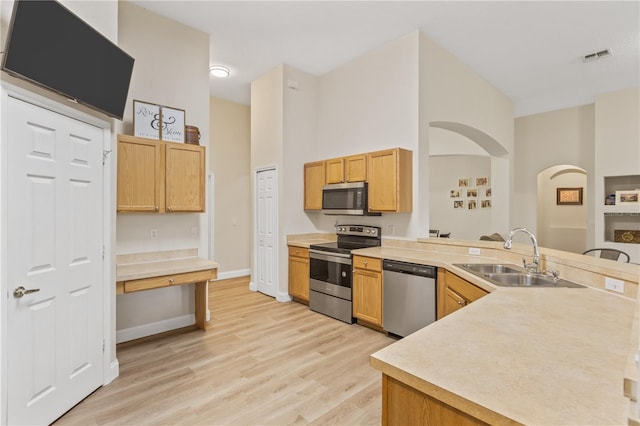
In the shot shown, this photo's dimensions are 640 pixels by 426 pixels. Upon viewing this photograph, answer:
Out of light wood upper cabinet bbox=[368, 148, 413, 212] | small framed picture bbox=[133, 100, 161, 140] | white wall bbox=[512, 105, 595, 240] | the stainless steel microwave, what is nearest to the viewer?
small framed picture bbox=[133, 100, 161, 140]

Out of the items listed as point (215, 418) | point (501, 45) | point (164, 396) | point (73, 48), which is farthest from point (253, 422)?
point (501, 45)

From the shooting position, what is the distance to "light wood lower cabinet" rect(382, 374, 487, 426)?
959 millimetres

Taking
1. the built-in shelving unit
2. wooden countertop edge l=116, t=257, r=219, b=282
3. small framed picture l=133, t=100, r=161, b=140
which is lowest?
wooden countertop edge l=116, t=257, r=219, b=282

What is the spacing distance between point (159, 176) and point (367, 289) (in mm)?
2626

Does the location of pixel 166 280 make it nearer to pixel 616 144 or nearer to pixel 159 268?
pixel 159 268

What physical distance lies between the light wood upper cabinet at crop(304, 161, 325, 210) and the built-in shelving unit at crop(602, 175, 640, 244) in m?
4.90

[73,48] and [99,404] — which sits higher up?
[73,48]

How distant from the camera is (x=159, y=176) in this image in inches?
129

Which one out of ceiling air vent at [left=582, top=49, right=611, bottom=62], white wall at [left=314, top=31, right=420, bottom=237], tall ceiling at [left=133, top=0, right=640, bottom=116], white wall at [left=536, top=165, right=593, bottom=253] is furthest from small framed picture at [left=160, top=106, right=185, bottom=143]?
white wall at [left=536, top=165, right=593, bottom=253]

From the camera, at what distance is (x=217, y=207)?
6.09 meters

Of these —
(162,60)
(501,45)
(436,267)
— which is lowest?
(436,267)

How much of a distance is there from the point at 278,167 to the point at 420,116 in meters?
2.21

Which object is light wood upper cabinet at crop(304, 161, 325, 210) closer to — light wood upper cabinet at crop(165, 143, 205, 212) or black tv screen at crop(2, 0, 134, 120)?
light wood upper cabinet at crop(165, 143, 205, 212)

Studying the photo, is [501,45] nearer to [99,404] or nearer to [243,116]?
[243,116]
